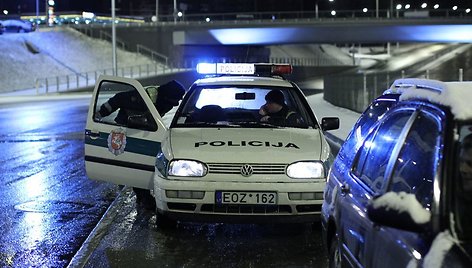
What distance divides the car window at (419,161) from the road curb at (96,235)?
320 centimetres

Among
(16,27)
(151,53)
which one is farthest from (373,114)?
(151,53)

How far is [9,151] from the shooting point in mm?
13031

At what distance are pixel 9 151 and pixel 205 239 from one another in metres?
8.14

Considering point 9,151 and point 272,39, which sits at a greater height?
point 272,39

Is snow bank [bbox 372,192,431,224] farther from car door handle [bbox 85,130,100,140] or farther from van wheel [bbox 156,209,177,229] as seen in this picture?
car door handle [bbox 85,130,100,140]

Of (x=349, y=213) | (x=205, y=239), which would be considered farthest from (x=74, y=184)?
(x=349, y=213)

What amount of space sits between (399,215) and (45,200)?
21.2ft

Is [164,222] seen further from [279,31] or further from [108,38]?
[108,38]

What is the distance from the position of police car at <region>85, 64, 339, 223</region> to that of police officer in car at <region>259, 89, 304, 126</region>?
75 mm

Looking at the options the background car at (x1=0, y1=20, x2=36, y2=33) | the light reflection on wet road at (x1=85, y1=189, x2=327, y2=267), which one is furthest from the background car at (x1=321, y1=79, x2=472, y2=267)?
the background car at (x1=0, y1=20, x2=36, y2=33)

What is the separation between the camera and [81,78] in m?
49.8

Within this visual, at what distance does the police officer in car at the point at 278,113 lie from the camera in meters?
7.02

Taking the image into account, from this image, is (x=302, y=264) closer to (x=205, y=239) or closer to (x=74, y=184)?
(x=205, y=239)

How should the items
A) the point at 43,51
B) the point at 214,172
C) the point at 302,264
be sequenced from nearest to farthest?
the point at 302,264, the point at 214,172, the point at 43,51
